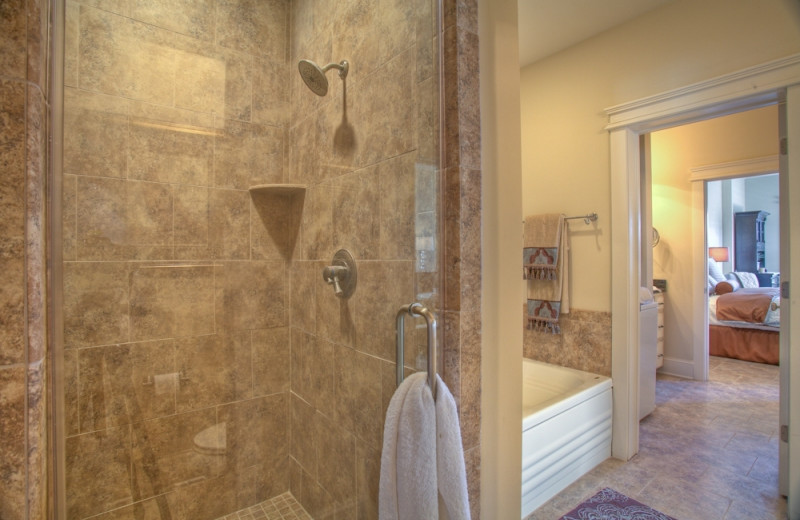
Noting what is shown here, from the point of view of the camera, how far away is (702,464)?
212 cm

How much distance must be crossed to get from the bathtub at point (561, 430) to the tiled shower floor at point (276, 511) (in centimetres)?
102

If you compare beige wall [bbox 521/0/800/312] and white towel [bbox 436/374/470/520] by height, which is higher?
beige wall [bbox 521/0/800/312]

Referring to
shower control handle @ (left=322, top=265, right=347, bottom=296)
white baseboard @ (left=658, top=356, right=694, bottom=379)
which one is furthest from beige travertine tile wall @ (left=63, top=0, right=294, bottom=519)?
white baseboard @ (left=658, top=356, right=694, bottom=379)

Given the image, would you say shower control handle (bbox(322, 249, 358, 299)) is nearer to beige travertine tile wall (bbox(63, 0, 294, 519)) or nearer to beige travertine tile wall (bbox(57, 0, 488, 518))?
beige travertine tile wall (bbox(57, 0, 488, 518))

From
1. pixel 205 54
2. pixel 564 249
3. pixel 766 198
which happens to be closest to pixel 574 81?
pixel 564 249

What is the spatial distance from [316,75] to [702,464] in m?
2.85

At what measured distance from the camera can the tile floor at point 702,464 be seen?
1.78m

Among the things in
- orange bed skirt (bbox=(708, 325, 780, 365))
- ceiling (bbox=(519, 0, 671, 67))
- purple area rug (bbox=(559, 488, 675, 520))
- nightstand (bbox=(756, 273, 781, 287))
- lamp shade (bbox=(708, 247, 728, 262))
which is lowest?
purple area rug (bbox=(559, 488, 675, 520))

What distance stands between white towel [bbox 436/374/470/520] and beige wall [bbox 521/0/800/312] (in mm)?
1822

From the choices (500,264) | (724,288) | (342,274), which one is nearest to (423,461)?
(500,264)

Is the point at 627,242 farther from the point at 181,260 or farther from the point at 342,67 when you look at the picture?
the point at 181,260

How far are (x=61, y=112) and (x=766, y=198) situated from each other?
33.3 feet

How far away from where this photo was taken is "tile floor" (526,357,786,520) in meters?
1.78

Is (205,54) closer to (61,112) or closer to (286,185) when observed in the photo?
(286,185)
